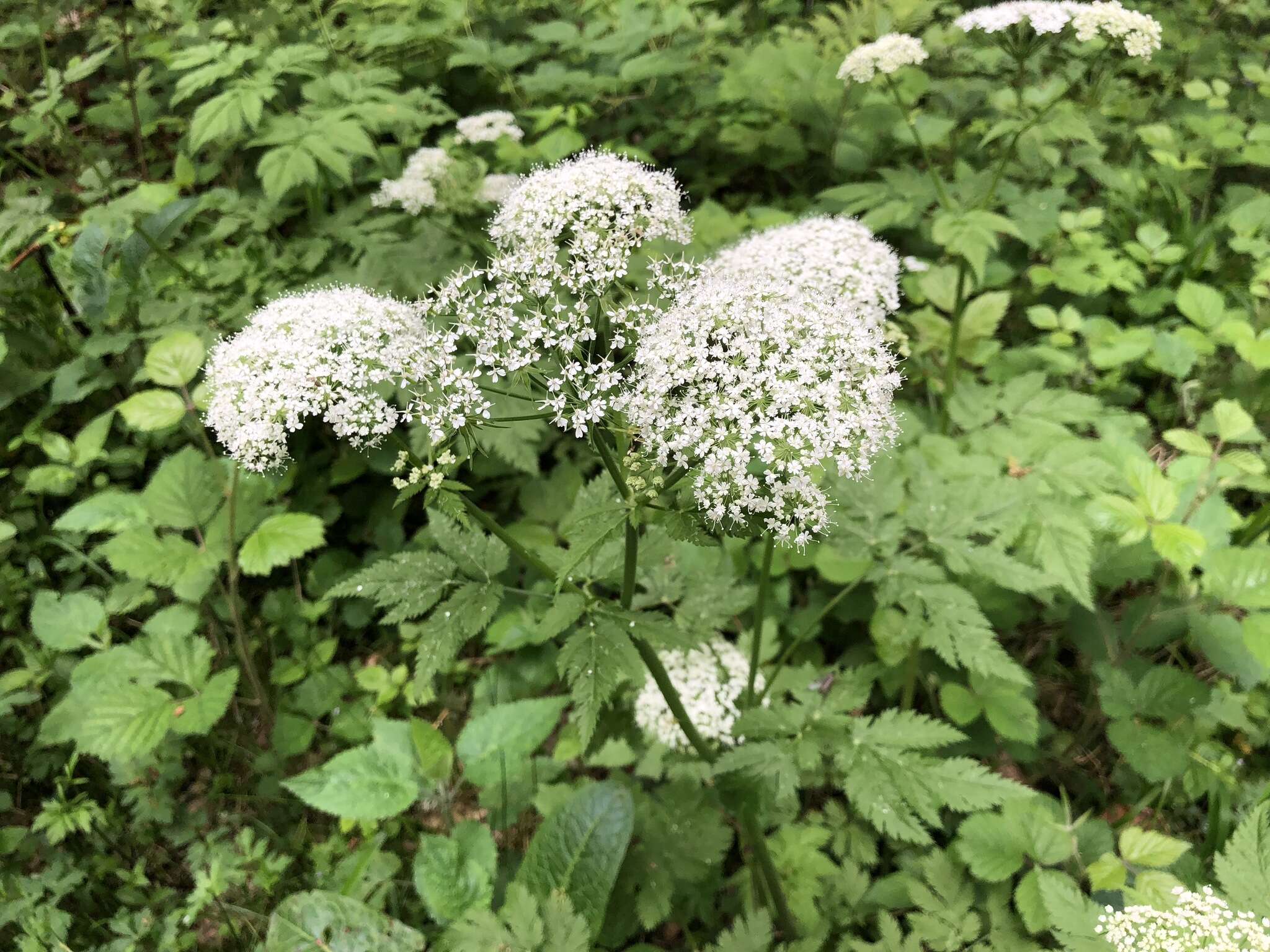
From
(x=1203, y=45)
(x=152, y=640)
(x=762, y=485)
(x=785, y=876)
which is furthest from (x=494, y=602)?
(x=1203, y=45)

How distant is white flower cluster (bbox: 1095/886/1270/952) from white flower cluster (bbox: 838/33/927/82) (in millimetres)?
3315

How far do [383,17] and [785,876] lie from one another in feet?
20.6

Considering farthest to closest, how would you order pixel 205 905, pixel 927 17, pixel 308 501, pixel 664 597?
pixel 927 17, pixel 308 501, pixel 205 905, pixel 664 597

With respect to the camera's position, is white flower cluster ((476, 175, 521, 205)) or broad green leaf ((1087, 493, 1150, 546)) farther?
white flower cluster ((476, 175, 521, 205))

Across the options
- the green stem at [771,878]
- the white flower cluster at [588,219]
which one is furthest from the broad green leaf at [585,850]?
the white flower cluster at [588,219]

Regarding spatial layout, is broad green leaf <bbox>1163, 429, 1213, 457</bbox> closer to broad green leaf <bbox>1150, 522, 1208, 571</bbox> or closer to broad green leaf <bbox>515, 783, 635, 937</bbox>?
broad green leaf <bbox>1150, 522, 1208, 571</bbox>

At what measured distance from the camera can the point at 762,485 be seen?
1820 mm

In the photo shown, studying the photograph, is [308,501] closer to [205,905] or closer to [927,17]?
[205,905]

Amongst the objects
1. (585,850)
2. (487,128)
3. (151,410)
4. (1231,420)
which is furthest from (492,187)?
(1231,420)

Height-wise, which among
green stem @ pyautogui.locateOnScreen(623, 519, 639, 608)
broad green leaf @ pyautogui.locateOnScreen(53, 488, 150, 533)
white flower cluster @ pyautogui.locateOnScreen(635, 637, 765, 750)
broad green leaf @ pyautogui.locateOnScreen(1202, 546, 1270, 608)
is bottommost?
white flower cluster @ pyautogui.locateOnScreen(635, 637, 765, 750)

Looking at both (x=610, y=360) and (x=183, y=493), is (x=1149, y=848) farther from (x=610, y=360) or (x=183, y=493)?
(x=183, y=493)

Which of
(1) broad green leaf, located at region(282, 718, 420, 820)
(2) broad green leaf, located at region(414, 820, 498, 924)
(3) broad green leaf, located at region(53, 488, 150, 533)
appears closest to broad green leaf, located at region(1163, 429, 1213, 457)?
(2) broad green leaf, located at region(414, 820, 498, 924)

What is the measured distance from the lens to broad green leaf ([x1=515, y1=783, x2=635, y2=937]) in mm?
2598

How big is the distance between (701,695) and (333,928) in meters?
1.59
